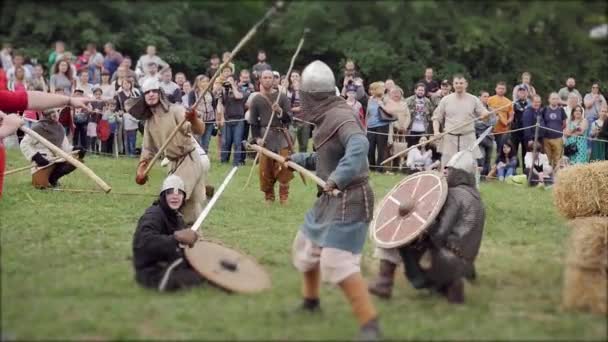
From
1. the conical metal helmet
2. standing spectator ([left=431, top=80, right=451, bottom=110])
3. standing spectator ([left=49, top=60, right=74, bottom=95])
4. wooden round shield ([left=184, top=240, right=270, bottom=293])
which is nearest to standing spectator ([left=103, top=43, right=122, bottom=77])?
standing spectator ([left=49, top=60, right=74, bottom=95])

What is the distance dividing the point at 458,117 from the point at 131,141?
19.3 ft

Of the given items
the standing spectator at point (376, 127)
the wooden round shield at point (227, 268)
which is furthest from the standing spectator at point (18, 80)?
the wooden round shield at point (227, 268)

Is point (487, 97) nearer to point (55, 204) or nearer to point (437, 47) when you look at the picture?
point (437, 47)

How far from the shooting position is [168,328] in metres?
7.17

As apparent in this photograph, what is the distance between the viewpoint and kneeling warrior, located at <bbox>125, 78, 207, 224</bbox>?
9.98 m

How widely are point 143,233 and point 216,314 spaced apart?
4.20ft

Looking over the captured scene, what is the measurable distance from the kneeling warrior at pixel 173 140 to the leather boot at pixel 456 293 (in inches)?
116

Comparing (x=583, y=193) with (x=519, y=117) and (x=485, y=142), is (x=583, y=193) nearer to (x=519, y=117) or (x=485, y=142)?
(x=485, y=142)

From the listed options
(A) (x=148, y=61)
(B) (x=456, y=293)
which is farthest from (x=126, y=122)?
(B) (x=456, y=293)

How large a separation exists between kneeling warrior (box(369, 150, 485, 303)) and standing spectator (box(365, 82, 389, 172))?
8.08 meters

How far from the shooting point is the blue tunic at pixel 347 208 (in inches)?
291

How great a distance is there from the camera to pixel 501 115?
1677 centimetres

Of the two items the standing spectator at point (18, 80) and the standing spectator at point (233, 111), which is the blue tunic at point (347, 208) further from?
the standing spectator at point (18, 80)

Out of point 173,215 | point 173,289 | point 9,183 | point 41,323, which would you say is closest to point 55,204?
point 9,183
